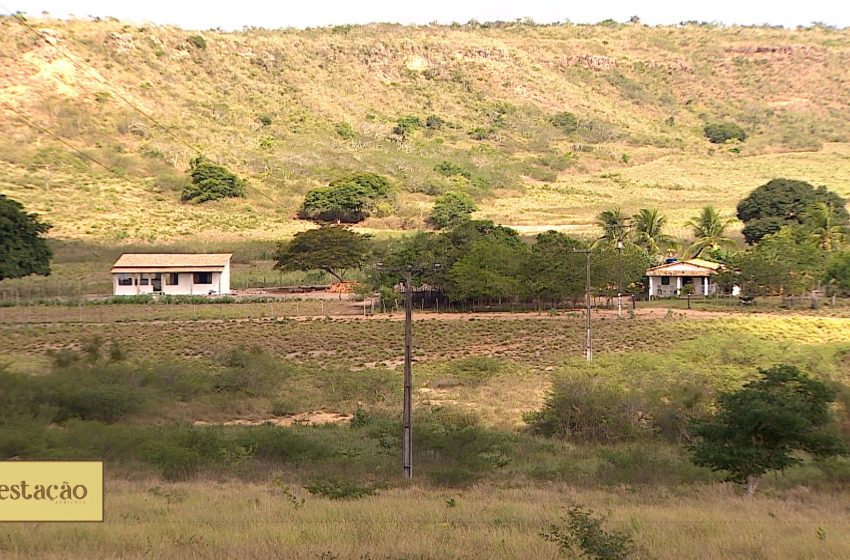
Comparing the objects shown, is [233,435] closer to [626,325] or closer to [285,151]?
[626,325]

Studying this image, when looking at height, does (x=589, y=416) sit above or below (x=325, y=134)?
below

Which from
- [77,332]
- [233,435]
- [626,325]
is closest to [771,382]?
[233,435]

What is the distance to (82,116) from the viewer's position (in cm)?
11975

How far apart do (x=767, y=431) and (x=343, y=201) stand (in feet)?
279

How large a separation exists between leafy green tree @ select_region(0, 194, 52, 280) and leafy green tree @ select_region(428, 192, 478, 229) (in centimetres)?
5798

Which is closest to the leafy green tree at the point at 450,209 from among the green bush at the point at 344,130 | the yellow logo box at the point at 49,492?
the green bush at the point at 344,130

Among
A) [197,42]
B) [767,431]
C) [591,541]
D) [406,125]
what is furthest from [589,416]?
[197,42]

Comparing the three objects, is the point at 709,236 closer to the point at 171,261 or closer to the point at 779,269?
the point at 779,269

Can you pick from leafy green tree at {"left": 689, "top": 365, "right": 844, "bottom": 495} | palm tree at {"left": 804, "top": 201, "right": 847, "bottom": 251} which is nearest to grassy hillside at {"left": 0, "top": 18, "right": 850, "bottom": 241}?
palm tree at {"left": 804, "top": 201, "right": 847, "bottom": 251}

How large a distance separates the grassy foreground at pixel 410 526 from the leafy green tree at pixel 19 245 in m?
29.7

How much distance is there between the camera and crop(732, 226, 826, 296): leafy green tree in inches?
2520

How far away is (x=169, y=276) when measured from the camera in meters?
70.9

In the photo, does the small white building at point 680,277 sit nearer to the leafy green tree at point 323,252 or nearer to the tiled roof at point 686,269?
the tiled roof at point 686,269

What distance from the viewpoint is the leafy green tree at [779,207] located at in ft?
289
